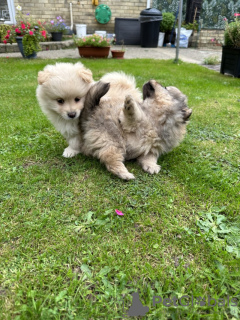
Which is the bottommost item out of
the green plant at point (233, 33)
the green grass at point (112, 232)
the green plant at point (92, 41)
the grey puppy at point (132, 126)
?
the green grass at point (112, 232)

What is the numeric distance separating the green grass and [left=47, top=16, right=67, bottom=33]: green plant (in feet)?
35.0

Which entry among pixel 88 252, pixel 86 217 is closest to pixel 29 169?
pixel 86 217

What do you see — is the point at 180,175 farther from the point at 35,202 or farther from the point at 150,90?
the point at 35,202

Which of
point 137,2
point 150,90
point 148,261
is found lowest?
point 148,261

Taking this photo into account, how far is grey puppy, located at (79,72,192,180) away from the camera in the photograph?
233 centimetres

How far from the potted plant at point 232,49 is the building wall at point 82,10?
851 cm

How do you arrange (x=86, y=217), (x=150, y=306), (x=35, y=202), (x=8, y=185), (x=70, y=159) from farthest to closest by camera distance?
(x=70, y=159), (x=8, y=185), (x=35, y=202), (x=86, y=217), (x=150, y=306)

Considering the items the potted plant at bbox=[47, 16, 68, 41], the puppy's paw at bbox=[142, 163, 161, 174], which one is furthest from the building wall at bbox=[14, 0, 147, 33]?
the puppy's paw at bbox=[142, 163, 161, 174]

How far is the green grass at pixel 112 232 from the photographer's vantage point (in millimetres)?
1306

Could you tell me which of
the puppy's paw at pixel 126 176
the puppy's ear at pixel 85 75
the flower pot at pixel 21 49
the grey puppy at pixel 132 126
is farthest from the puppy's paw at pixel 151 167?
the flower pot at pixel 21 49

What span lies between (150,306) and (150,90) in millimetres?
1965

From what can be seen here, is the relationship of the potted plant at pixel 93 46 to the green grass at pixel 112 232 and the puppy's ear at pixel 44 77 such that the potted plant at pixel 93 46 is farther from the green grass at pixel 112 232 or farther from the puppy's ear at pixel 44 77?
the puppy's ear at pixel 44 77

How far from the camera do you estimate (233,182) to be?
90.1 inches

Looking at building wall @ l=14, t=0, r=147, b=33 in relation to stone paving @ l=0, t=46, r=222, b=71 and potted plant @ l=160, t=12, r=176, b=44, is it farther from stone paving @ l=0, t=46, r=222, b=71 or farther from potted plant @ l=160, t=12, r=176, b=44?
stone paving @ l=0, t=46, r=222, b=71
